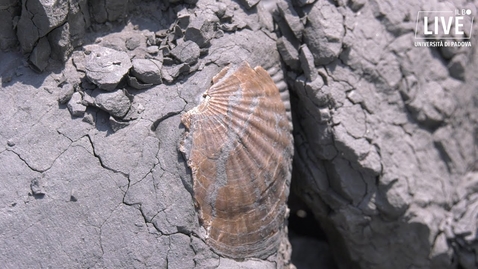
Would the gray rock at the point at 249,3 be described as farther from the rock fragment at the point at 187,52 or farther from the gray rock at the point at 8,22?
the gray rock at the point at 8,22

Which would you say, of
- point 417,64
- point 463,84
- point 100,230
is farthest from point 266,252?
point 463,84

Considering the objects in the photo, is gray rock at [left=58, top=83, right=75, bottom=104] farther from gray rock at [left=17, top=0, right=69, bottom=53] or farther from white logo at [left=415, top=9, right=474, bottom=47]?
white logo at [left=415, top=9, right=474, bottom=47]

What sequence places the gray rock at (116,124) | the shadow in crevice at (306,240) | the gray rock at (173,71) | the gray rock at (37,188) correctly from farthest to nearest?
the shadow in crevice at (306,240), the gray rock at (173,71), the gray rock at (116,124), the gray rock at (37,188)

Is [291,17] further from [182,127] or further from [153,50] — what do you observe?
[182,127]

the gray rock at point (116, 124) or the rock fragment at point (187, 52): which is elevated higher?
the rock fragment at point (187, 52)

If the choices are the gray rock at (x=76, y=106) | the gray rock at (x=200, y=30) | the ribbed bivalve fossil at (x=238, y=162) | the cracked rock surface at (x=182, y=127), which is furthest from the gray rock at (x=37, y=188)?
the gray rock at (x=200, y=30)

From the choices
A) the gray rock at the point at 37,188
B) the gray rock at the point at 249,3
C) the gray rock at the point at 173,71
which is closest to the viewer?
the gray rock at the point at 37,188

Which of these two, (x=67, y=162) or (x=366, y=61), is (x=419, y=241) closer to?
(x=366, y=61)

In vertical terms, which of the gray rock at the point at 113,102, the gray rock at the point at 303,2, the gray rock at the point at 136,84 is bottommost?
the gray rock at the point at 113,102
